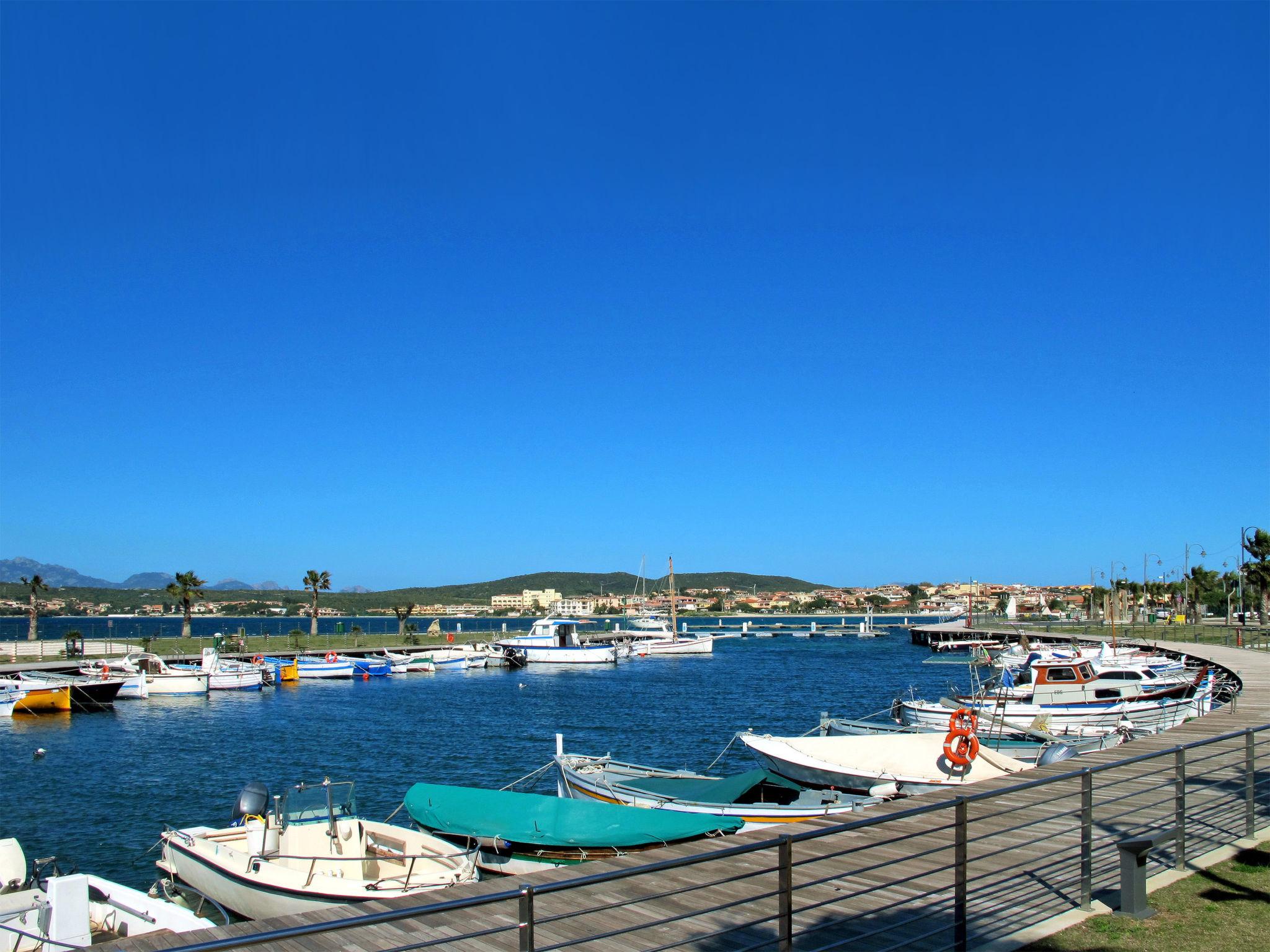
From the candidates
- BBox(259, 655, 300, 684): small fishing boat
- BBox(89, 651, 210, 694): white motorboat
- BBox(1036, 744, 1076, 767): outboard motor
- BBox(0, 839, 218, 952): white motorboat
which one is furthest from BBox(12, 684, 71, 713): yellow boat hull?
BBox(1036, 744, 1076, 767): outboard motor

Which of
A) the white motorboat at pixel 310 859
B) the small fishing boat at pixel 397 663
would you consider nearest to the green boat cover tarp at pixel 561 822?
the white motorboat at pixel 310 859

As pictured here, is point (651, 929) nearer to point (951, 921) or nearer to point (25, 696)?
point (951, 921)

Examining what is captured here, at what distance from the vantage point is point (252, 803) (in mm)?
17094

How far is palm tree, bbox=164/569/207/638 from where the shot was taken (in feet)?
271

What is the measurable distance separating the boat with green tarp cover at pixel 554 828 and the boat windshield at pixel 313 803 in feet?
6.15

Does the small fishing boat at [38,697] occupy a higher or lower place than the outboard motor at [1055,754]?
lower

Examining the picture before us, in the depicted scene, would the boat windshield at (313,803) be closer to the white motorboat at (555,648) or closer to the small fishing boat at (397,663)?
the small fishing boat at (397,663)

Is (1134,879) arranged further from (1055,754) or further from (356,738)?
(356,738)

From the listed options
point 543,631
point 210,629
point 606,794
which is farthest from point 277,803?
point 210,629

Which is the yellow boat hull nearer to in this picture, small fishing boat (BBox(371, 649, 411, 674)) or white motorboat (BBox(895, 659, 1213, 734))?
small fishing boat (BBox(371, 649, 411, 674))

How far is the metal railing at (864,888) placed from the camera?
22.2 ft

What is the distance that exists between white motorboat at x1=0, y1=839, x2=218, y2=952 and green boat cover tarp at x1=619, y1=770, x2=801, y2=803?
28.9 feet

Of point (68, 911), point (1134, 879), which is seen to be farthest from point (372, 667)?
point (1134, 879)

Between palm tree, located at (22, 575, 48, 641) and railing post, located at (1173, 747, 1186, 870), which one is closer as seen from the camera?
railing post, located at (1173, 747, 1186, 870)
